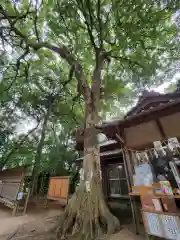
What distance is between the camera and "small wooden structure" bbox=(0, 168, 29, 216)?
5.60 meters

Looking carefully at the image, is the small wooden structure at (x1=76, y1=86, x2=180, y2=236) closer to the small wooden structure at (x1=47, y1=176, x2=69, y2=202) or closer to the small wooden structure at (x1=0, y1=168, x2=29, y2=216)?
the small wooden structure at (x1=47, y1=176, x2=69, y2=202)

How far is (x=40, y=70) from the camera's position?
10062 millimetres

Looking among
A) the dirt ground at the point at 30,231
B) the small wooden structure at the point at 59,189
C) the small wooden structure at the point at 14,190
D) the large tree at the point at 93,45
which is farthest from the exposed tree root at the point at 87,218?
the small wooden structure at the point at 14,190

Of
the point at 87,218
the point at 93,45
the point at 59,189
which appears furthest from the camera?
the point at 93,45

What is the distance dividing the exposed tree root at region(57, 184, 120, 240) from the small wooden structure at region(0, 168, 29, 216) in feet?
9.93

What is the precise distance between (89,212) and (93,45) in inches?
267

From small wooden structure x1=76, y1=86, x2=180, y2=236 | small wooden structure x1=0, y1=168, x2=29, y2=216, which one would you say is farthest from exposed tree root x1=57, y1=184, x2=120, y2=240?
small wooden structure x1=0, y1=168, x2=29, y2=216

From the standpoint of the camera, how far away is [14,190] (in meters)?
6.04

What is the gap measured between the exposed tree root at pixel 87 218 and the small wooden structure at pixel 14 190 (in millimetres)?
3027

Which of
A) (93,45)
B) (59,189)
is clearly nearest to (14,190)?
(59,189)

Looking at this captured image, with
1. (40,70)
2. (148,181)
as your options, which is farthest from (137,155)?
(40,70)

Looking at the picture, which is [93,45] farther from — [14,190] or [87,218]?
[14,190]

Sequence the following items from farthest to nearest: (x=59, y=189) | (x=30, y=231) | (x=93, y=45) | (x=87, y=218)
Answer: (x=93, y=45) < (x=59, y=189) < (x=30, y=231) < (x=87, y=218)

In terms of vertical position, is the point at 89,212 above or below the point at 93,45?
below
